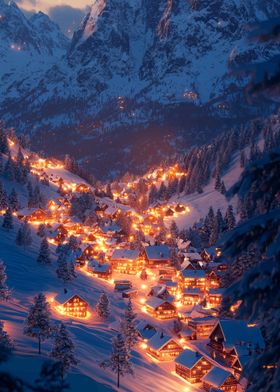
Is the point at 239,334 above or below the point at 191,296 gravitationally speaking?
below

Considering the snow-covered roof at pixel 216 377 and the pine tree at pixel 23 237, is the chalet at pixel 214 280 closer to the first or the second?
the pine tree at pixel 23 237

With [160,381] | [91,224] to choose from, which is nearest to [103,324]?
[160,381]

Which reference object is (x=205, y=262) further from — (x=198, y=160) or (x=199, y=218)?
(x=198, y=160)

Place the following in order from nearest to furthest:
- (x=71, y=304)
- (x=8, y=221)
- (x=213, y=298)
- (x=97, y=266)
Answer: (x=71, y=304) → (x=213, y=298) → (x=8, y=221) → (x=97, y=266)

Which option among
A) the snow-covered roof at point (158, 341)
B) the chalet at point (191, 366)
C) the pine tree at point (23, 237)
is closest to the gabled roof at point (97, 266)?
the pine tree at point (23, 237)

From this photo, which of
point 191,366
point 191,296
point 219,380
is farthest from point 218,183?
point 219,380

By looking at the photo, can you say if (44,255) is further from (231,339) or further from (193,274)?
(231,339)

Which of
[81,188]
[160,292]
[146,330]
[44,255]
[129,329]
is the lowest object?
[129,329]

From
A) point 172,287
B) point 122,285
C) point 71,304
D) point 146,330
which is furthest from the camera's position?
point 172,287
